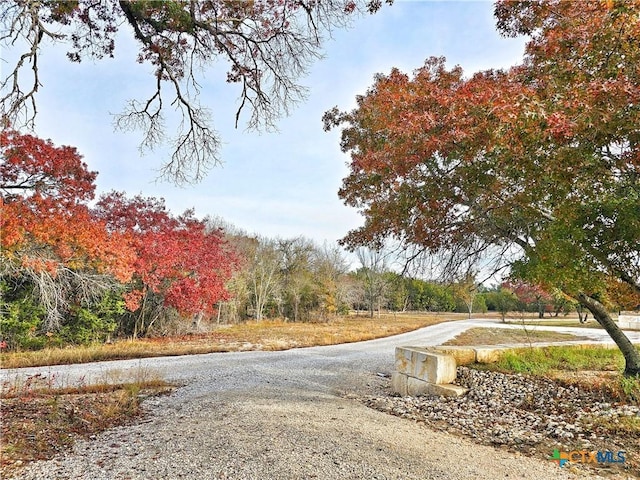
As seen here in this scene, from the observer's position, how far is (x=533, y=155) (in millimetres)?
3398

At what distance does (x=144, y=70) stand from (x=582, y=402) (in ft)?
24.2

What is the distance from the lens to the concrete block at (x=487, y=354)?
7.46m

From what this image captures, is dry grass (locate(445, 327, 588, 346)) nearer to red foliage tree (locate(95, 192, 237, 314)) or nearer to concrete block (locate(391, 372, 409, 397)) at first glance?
concrete block (locate(391, 372, 409, 397))

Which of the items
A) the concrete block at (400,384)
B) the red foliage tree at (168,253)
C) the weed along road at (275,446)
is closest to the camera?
the weed along road at (275,446)

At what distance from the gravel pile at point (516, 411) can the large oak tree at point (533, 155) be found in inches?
58.3

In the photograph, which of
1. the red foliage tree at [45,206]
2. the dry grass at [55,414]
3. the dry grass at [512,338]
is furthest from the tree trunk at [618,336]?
the red foliage tree at [45,206]

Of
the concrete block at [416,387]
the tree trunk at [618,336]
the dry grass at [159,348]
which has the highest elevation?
the tree trunk at [618,336]

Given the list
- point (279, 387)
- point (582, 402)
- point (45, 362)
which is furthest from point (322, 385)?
point (45, 362)

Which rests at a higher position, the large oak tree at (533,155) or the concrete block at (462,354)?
the large oak tree at (533,155)

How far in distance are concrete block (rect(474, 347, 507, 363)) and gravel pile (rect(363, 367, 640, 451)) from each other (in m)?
0.91

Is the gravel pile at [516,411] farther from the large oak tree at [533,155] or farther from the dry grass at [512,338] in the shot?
the dry grass at [512,338]

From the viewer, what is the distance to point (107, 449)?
11.7 ft

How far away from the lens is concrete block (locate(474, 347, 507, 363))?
7461 mm

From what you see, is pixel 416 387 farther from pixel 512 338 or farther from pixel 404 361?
pixel 512 338
